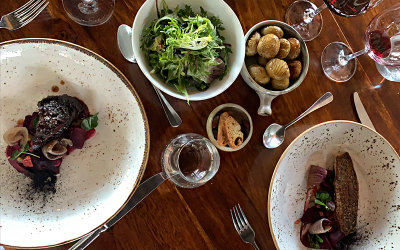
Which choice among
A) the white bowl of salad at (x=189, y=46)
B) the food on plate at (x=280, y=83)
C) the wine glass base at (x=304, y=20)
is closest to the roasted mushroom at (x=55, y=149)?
the white bowl of salad at (x=189, y=46)

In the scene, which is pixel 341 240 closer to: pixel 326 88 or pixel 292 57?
pixel 326 88

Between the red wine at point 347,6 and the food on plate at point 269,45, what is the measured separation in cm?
26

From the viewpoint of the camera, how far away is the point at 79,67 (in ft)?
4.51

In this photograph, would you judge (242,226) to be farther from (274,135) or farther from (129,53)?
(129,53)

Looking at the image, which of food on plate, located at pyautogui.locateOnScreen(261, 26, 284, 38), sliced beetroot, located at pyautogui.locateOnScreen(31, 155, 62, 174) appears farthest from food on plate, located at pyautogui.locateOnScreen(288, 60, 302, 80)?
sliced beetroot, located at pyautogui.locateOnScreen(31, 155, 62, 174)

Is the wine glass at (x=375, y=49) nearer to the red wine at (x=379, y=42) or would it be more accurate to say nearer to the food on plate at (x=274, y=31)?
the red wine at (x=379, y=42)

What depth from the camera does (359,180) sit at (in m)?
1.59

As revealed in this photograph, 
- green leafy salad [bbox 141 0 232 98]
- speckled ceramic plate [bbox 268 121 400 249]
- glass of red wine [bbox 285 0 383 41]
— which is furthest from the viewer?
glass of red wine [bbox 285 0 383 41]

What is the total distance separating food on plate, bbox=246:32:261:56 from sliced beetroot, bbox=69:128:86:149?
27.2 inches

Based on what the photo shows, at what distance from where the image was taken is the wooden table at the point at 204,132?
1.41 meters

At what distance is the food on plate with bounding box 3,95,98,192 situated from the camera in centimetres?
134

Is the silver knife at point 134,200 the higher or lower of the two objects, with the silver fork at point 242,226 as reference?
higher

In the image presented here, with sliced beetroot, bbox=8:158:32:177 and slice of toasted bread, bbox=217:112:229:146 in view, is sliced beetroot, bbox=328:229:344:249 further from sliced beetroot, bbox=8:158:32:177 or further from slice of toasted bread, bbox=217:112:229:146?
sliced beetroot, bbox=8:158:32:177

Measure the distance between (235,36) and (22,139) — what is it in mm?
873
